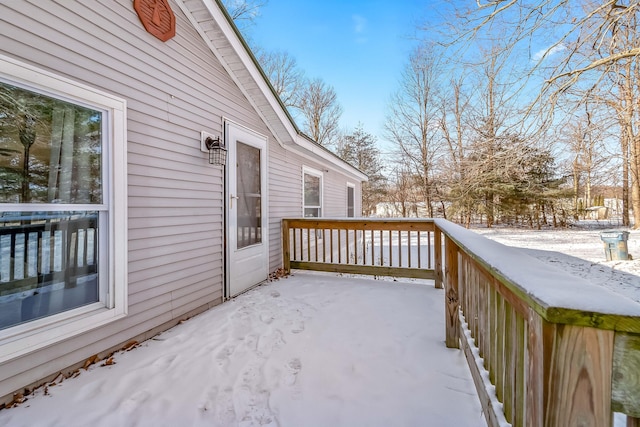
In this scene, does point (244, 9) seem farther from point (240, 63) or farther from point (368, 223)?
point (368, 223)

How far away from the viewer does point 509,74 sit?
486 centimetres

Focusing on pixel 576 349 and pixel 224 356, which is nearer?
pixel 576 349

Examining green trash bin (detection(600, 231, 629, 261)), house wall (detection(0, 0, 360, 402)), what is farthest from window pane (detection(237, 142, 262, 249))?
green trash bin (detection(600, 231, 629, 261))

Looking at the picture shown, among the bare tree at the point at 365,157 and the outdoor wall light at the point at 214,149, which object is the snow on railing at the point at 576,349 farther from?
the bare tree at the point at 365,157

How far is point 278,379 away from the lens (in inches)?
79.4

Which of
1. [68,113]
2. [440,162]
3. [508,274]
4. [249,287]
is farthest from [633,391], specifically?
[440,162]

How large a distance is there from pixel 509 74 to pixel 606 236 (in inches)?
187

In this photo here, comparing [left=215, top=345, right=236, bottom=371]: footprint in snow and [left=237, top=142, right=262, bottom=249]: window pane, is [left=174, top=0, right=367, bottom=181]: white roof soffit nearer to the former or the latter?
[left=237, top=142, right=262, bottom=249]: window pane

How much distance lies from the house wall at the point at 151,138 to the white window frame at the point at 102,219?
8cm

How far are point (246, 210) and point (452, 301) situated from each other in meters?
2.87

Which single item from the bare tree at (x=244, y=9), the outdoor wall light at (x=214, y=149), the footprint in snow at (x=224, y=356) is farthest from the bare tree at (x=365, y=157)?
the footprint in snow at (x=224, y=356)

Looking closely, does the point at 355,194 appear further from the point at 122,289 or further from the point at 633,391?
the point at 633,391

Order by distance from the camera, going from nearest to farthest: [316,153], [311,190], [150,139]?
[150,139] → [316,153] → [311,190]

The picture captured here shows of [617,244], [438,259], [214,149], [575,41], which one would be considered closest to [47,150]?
[214,149]
